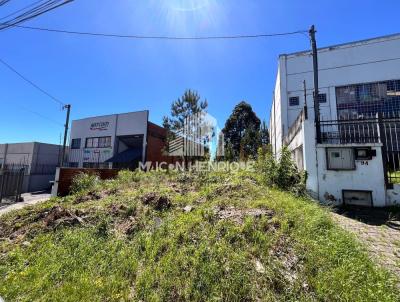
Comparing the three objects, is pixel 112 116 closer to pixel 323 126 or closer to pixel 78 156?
pixel 78 156

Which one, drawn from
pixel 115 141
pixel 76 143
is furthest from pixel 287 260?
pixel 76 143

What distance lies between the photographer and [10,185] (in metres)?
12.3

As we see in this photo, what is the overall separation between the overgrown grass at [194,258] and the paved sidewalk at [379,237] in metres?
0.35

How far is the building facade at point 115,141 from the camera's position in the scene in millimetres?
23000

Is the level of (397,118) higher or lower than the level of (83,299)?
higher

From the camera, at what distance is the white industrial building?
6395 mm

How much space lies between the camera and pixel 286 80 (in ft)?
60.2

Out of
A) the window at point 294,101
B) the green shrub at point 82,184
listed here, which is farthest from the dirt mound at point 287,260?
the window at point 294,101

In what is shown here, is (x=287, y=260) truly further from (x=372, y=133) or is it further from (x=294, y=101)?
(x=294, y=101)

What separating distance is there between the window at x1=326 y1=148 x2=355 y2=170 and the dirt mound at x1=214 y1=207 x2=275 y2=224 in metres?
3.62

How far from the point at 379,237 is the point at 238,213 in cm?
264

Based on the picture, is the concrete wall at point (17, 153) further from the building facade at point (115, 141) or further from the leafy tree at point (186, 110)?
the leafy tree at point (186, 110)

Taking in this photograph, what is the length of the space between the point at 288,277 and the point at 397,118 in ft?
21.7

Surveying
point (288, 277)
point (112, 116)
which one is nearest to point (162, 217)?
point (288, 277)
